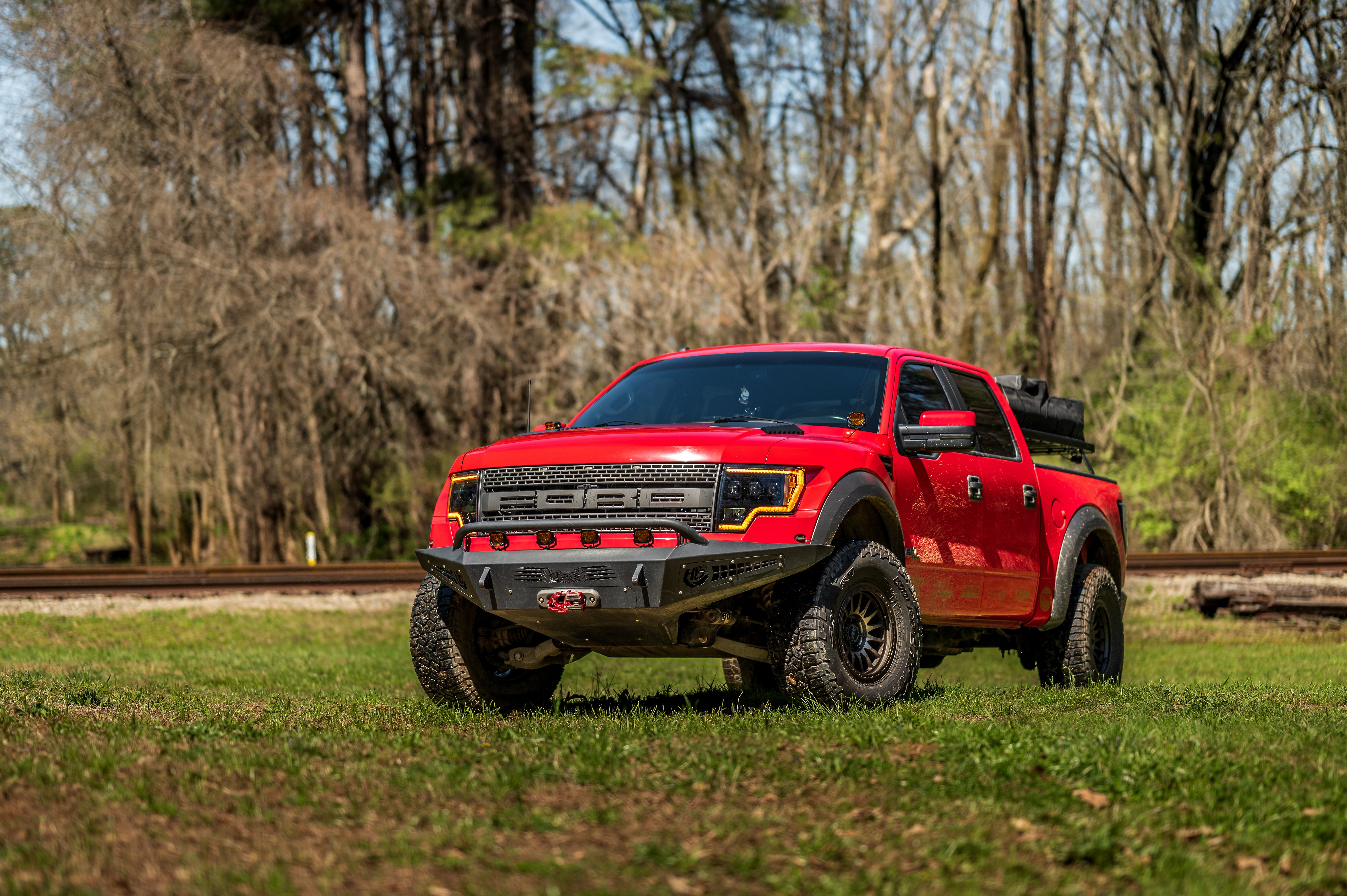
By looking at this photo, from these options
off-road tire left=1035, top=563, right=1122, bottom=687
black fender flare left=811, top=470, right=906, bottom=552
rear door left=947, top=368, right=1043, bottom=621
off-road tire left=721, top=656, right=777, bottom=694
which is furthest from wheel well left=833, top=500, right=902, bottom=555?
off-road tire left=1035, top=563, right=1122, bottom=687

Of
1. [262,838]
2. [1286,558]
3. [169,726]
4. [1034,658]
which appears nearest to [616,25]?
[1286,558]

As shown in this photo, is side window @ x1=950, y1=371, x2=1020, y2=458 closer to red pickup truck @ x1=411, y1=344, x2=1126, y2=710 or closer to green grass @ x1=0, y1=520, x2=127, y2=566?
red pickup truck @ x1=411, y1=344, x2=1126, y2=710

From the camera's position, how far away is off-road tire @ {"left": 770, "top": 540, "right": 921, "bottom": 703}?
22.5 feet

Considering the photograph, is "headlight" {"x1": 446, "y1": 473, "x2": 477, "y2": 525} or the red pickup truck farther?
"headlight" {"x1": 446, "y1": 473, "x2": 477, "y2": 525}

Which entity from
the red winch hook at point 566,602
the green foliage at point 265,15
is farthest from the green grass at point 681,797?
the green foliage at point 265,15

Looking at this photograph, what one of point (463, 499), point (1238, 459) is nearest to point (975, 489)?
point (463, 499)

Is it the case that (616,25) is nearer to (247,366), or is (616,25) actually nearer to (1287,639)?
(247,366)

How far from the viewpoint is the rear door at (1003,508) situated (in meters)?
8.52

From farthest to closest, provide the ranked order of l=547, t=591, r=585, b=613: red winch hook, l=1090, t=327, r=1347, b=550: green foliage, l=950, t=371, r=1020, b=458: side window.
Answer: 1. l=1090, t=327, r=1347, b=550: green foliage
2. l=950, t=371, r=1020, b=458: side window
3. l=547, t=591, r=585, b=613: red winch hook

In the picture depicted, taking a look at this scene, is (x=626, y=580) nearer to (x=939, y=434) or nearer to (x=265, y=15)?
(x=939, y=434)

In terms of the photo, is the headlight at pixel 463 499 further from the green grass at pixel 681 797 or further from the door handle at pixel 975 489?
the door handle at pixel 975 489

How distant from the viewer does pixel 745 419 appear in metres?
7.50

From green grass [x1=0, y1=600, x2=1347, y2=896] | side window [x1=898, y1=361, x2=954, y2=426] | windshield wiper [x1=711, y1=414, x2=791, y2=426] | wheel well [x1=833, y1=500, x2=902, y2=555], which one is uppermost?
side window [x1=898, y1=361, x2=954, y2=426]

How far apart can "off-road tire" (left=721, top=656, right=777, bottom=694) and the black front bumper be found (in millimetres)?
2453
